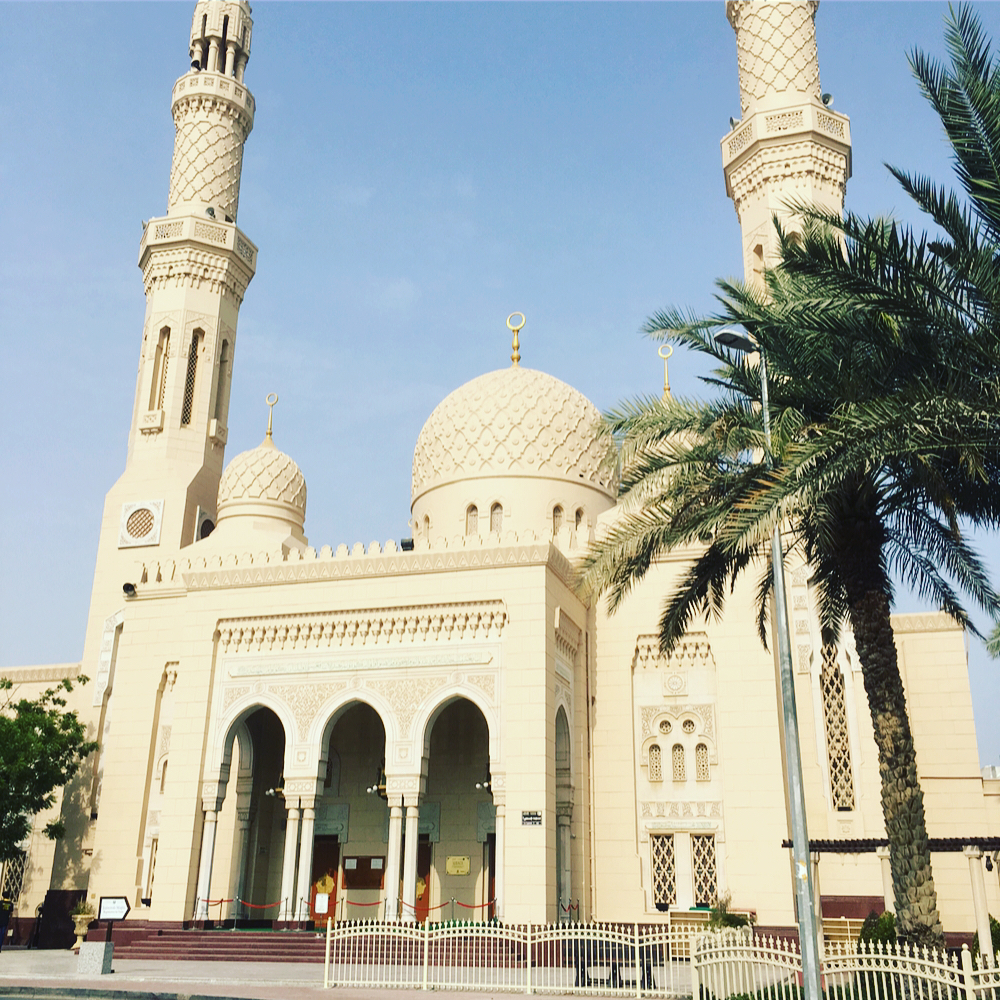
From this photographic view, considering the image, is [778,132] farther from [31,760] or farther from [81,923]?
[81,923]

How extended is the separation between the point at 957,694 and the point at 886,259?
14307 mm

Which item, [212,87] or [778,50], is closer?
[778,50]

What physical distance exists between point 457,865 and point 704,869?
4.73m

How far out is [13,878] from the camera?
24.8m

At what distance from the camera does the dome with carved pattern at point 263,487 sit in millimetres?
23500

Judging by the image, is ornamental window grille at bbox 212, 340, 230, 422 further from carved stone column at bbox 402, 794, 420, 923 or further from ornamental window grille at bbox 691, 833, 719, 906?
ornamental window grille at bbox 691, 833, 719, 906

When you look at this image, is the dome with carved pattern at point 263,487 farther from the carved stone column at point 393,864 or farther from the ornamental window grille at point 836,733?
the ornamental window grille at point 836,733

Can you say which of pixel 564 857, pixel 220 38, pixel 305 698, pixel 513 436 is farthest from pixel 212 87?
pixel 564 857

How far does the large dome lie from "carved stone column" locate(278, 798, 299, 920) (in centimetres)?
A: 866

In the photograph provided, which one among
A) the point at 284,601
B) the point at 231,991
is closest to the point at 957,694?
the point at 284,601

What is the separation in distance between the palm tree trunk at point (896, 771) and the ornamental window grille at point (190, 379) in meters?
18.0

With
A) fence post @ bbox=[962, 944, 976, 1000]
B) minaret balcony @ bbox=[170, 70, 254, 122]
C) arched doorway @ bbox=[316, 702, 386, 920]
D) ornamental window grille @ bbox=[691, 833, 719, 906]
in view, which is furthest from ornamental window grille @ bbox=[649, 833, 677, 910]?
minaret balcony @ bbox=[170, 70, 254, 122]

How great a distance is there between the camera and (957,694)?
20984 millimetres

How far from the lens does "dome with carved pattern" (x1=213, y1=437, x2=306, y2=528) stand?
23.5 meters
